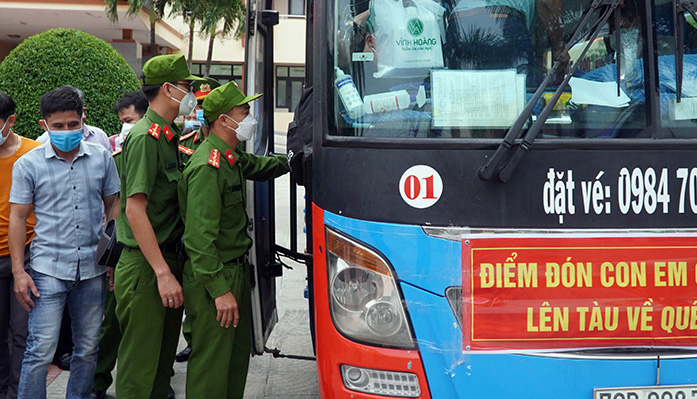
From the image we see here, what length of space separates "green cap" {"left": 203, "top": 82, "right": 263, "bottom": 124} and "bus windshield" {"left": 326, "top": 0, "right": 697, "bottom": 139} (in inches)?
37.2

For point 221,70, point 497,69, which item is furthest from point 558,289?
point 221,70

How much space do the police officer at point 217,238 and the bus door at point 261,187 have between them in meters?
0.09

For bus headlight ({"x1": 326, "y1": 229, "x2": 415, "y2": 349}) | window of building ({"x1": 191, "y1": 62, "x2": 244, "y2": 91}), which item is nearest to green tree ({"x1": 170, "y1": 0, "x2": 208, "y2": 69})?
window of building ({"x1": 191, "y1": 62, "x2": 244, "y2": 91})

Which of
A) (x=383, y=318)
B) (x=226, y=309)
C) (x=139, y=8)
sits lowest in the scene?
(x=226, y=309)

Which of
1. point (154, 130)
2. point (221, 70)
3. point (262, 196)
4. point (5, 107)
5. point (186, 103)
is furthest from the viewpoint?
point (221, 70)

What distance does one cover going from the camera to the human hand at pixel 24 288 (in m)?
3.55

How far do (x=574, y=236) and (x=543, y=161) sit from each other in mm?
284

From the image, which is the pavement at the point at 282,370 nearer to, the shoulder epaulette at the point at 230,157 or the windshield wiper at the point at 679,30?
the shoulder epaulette at the point at 230,157

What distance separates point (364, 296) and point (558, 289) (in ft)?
2.25

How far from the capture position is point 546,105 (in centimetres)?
249

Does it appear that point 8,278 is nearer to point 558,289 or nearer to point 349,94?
point 349,94

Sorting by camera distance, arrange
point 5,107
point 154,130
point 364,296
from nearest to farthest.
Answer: point 364,296 < point 154,130 < point 5,107

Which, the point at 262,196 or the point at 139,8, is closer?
the point at 262,196

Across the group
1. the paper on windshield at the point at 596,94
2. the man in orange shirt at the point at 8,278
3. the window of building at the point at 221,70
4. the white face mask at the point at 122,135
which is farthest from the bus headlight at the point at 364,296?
the window of building at the point at 221,70
